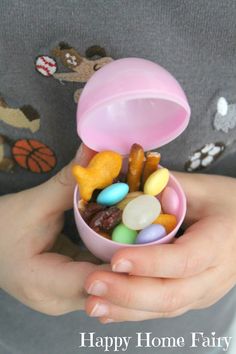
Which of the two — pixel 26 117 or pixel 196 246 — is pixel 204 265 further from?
pixel 26 117

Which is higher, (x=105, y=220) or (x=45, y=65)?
(x=45, y=65)

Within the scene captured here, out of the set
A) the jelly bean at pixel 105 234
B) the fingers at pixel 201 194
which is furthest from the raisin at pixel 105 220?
the fingers at pixel 201 194

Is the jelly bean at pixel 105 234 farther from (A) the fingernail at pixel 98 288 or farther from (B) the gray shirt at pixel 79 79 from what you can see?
(B) the gray shirt at pixel 79 79

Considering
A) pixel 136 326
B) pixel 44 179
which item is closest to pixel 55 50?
pixel 44 179

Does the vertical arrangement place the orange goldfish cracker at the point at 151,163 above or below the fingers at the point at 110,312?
above

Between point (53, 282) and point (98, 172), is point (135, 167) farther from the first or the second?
point (53, 282)

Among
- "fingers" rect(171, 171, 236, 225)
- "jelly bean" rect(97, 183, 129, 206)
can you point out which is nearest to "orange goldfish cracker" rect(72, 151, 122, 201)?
"jelly bean" rect(97, 183, 129, 206)

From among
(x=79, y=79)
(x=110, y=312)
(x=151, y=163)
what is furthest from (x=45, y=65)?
(x=110, y=312)
